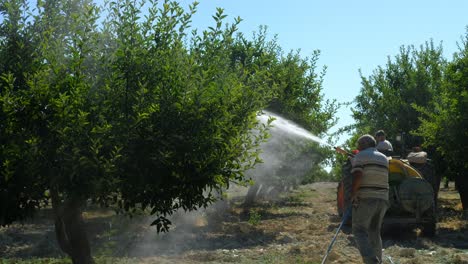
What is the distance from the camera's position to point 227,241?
14.6m

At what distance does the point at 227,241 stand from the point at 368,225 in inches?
227

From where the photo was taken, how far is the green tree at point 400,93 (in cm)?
2628

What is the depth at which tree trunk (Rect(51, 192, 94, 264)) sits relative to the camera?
8.16m

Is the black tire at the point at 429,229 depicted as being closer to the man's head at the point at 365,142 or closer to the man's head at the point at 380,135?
the man's head at the point at 380,135

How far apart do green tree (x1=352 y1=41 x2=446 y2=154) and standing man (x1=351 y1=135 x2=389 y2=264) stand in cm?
1589

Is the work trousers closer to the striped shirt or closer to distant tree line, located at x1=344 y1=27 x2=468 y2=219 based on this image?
the striped shirt

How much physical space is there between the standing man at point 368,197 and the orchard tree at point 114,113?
263 cm

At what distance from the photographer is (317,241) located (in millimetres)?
13477

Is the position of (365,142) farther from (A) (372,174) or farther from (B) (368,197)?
(B) (368,197)

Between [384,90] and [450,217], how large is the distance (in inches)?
437

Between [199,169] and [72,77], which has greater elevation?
[72,77]

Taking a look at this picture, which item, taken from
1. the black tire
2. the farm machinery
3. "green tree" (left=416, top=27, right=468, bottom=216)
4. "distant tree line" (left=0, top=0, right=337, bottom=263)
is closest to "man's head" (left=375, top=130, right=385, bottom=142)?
the farm machinery

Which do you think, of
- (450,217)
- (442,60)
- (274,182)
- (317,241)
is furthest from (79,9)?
(442,60)

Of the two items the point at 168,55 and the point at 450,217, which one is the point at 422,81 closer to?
the point at 450,217
